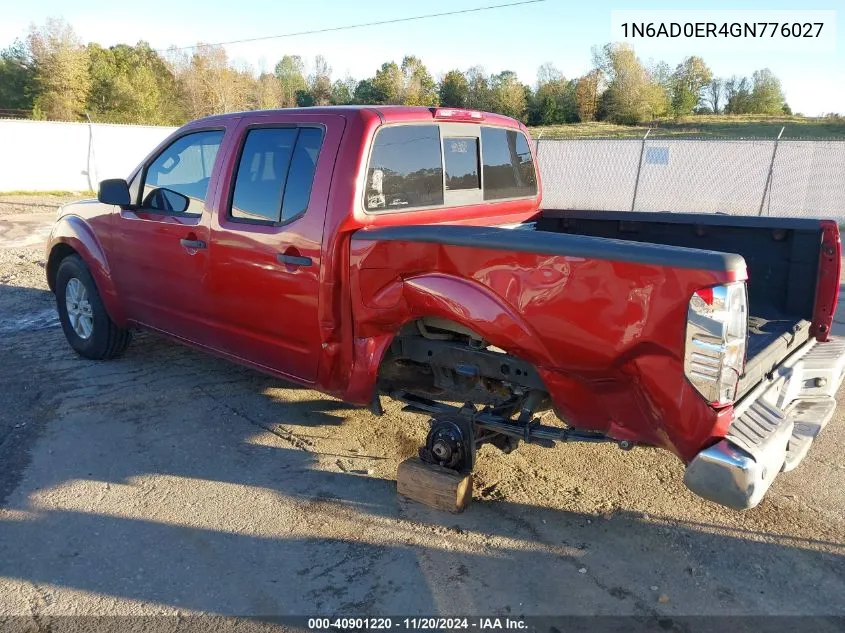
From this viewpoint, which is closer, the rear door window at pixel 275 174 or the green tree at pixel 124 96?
the rear door window at pixel 275 174

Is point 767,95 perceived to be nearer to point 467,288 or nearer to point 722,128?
point 722,128

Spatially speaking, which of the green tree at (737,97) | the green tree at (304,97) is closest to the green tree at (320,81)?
the green tree at (304,97)

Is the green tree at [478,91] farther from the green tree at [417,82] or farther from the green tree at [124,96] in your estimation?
the green tree at [124,96]

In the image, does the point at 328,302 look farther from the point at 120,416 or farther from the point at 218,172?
the point at 120,416

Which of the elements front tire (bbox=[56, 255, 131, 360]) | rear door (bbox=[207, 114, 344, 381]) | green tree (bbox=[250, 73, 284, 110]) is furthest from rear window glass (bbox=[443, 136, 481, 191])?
green tree (bbox=[250, 73, 284, 110])

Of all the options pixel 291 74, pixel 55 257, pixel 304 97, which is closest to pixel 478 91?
pixel 304 97

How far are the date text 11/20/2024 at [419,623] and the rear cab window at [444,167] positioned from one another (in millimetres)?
2100

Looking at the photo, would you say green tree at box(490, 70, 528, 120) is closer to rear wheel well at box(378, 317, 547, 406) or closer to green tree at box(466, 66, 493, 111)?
green tree at box(466, 66, 493, 111)

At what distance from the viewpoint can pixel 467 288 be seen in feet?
10.3

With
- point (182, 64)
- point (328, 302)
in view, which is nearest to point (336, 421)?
point (328, 302)

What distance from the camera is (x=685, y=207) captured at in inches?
650

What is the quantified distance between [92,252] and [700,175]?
14443mm

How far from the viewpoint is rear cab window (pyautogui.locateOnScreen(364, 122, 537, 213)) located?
12.6 feet

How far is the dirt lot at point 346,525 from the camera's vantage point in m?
2.89
